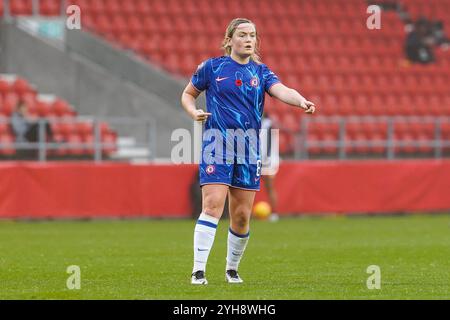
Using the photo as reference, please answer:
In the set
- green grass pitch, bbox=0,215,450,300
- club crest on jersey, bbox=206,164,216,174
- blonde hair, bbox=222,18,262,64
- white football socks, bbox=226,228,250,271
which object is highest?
blonde hair, bbox=222,18,262,64

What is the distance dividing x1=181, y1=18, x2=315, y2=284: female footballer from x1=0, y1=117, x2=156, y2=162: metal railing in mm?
11457

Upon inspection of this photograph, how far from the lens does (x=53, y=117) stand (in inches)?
966

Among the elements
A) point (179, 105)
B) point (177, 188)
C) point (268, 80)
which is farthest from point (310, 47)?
point (268, 80)

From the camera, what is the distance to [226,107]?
10219 mm

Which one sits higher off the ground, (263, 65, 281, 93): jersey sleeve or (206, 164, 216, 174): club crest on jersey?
(263, 65, 281, 93): jersey sleeve

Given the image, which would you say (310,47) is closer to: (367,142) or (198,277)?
(367,142)

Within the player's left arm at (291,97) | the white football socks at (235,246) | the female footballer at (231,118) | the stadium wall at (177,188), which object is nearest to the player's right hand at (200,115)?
the female footballer at (231,118)

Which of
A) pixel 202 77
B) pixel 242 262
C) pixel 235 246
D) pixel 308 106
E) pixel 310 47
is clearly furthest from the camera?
pixel 310 47

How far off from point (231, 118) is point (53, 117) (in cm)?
1478

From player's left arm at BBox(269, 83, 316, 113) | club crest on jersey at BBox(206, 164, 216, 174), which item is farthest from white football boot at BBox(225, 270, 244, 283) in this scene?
player's left arm at BBox(269, 83, 316, 113)

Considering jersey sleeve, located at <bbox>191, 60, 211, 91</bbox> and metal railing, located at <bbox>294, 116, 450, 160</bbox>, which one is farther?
metal railing, located at <bbox>294, 116, 450, 160</bbox>

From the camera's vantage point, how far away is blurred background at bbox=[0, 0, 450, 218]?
72.5 feet

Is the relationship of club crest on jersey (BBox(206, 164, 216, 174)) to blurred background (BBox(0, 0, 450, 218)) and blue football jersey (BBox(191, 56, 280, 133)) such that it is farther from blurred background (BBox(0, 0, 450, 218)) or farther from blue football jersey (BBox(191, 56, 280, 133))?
blurred background (BBox(0, 0, 450, 218))
